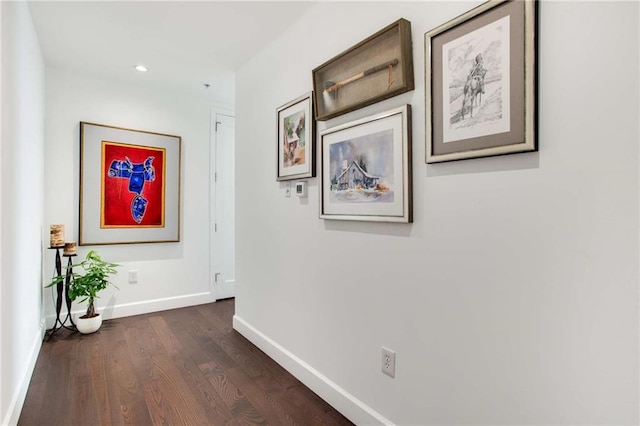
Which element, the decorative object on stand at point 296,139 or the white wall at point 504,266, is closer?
the white wall at point 504,266

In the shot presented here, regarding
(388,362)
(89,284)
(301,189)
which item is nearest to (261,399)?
(388,362)

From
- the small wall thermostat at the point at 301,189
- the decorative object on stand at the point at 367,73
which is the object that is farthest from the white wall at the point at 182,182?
the decorative object on stand at the point at 367,73

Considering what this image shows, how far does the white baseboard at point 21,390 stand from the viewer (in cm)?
161

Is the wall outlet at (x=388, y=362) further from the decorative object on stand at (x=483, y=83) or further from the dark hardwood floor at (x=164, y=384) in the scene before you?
the decorative object on stand at (x=483, y=83)

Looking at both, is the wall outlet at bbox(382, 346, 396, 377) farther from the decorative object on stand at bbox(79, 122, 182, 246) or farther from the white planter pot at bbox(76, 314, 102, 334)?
the decorative object on stand at bbox(79, 122, 182, 246)

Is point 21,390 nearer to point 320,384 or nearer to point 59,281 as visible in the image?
point 59,281

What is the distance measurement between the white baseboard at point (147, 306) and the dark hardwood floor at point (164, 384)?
27 centimetres

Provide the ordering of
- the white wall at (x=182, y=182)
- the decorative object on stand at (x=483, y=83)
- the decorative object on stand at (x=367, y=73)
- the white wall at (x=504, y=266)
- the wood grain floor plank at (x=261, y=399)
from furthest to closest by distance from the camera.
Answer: the white wall at (x=182, y=182), the wood grain floor plank at (x=261, y=399), the decorative object on stand at (x=367, y=73), the decorative object on stand at (x=483, y=83), the white wall at (x=504, y=266)

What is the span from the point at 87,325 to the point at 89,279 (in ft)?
1.28

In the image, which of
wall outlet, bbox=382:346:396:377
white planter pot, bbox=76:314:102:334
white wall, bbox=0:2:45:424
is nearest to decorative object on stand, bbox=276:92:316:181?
wall outlet, bbox=382:346:396:377

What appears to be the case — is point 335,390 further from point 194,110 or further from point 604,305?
point 194,110

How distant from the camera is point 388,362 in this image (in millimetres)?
1590

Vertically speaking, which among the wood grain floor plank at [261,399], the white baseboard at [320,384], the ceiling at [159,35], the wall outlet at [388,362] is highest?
the ceiling at [159,35]

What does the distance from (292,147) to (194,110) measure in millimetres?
2122
